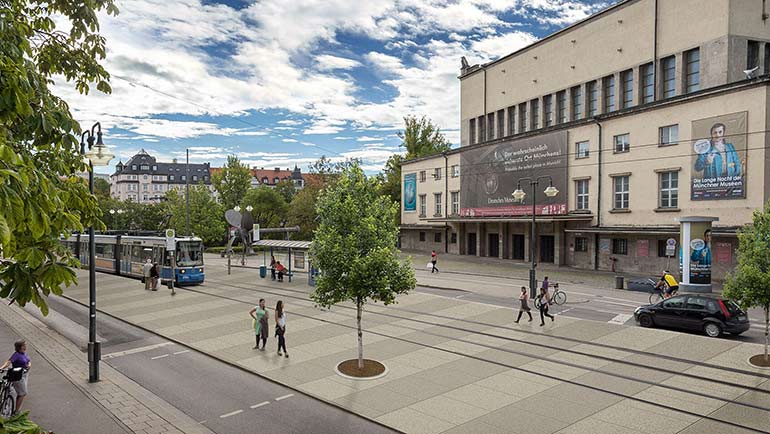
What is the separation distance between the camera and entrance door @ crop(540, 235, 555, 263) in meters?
44.6

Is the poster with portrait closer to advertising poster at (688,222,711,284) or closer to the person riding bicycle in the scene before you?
advertising poster at (688,222,711,284)

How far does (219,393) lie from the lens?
12.6m

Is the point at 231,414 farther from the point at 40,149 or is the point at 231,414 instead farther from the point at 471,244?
the point at 471,244

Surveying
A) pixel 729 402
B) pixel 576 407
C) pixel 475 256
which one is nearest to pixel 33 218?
pixel 576 407

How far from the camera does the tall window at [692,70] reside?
36438 millimetres

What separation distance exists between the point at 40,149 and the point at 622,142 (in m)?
38.3

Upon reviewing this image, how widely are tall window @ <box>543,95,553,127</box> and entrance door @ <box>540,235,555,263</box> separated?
11.5 metres

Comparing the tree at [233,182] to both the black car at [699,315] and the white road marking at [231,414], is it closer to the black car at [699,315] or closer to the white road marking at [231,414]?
the black car at [699,315]

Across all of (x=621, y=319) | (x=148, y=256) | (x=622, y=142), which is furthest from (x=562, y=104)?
(x=148, y=256)

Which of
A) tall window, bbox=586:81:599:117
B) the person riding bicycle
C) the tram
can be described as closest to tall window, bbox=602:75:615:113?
tall window, bbox=586:81:599:117

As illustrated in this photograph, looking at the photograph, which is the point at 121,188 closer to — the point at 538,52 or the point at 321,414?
the point at 538,52

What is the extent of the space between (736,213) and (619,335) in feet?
58.1

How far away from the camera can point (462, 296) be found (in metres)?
27.7

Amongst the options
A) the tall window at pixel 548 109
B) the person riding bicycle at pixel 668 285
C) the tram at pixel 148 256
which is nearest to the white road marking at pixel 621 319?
the person riding bicycle at pixel 668 285
